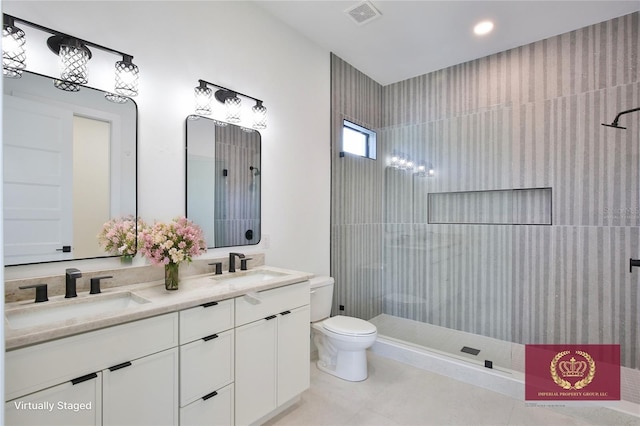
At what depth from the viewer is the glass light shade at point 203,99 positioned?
207cm

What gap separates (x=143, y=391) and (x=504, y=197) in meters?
3.30

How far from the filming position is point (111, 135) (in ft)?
5.67

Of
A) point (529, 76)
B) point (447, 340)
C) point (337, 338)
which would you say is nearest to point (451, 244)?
point (447, 340)

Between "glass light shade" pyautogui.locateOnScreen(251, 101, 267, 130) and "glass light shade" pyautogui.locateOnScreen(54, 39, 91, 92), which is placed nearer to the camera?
"glass light shade" pyautogui.locateOnScreen(54, 39, 91, 92)

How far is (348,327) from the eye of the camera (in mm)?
2518

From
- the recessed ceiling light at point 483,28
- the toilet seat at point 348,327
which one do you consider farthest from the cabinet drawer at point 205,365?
the recessed ceiling light at point 483,28

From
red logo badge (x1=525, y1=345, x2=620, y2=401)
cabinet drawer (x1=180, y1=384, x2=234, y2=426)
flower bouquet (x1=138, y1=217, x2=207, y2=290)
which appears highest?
flower bouquet (x1=138, y1=217, x2=207, y2=290)

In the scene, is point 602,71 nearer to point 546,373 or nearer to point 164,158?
point 546,373

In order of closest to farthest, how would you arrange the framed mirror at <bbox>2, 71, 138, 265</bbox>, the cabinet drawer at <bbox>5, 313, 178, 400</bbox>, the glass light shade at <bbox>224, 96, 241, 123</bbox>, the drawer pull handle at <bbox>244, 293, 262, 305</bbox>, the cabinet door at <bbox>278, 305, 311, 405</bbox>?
the cabinet drawer at <bbox>5, 313, 178, 400</bbox> → the framed mirror at <bbox>2, 71, 138, 265</bbox> → the drawer pull handle at <bbox>244, 293, 262, 305</bbox> → the cabinet door at <bbox>278, 305, 311, 405</bbox> → the glass light shade at <bbox>224, 96, 241, 123</bbox>

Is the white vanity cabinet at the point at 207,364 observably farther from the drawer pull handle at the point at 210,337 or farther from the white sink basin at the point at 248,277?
the white sink basin at the point at 248,277

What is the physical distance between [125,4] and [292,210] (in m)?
1.75

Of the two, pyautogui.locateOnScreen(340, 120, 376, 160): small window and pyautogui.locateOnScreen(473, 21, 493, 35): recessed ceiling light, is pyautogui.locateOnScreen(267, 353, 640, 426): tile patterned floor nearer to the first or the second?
pyautogui.locateOnScreen(340, 120, 376, 160): small window

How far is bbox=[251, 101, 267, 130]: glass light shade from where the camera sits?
2.41m

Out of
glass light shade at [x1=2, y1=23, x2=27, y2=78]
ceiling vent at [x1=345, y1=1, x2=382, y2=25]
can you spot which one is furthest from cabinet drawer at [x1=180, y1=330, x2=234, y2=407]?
ceiling vent at [x1=345, y1=1, x2=382, y2=25]
